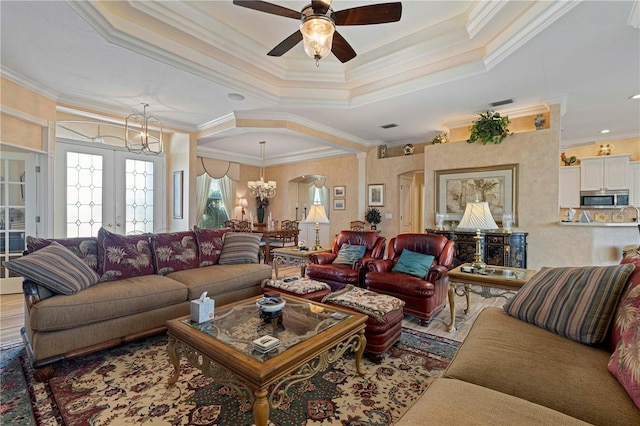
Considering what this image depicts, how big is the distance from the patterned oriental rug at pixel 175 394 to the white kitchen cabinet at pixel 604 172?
652 cm

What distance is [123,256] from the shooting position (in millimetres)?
3037

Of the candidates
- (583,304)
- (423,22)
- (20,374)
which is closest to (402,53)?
(423,22)

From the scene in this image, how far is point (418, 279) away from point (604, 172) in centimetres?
608

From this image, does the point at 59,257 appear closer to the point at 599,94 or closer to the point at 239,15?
the point at 239,15

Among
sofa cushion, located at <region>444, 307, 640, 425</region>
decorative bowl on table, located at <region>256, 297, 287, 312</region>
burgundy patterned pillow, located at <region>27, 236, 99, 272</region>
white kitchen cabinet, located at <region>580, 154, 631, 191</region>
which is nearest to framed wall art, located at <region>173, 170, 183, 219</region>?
burgundy patterned pillow, located at <region>27, 236, 99, 272</region>

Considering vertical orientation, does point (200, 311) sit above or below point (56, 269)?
below

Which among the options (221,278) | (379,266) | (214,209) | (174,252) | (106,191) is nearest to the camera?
(221,278)

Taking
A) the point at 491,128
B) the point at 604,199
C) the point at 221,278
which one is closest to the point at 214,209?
the point at 221,278

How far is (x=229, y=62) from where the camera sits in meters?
3.67

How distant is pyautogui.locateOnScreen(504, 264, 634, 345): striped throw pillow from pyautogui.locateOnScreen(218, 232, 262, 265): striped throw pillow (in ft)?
9.67

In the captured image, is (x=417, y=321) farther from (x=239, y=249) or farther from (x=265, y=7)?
(x=265, y=7)

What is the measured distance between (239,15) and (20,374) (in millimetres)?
3688

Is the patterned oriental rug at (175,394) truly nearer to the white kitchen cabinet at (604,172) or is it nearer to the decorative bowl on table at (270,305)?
the decorative bowl on table at (270,305)

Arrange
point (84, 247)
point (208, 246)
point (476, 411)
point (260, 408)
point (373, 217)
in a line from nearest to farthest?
point (476, 411)
point (260, 408)
point (84, 247)
point (208, 246)
point (373, 217)
